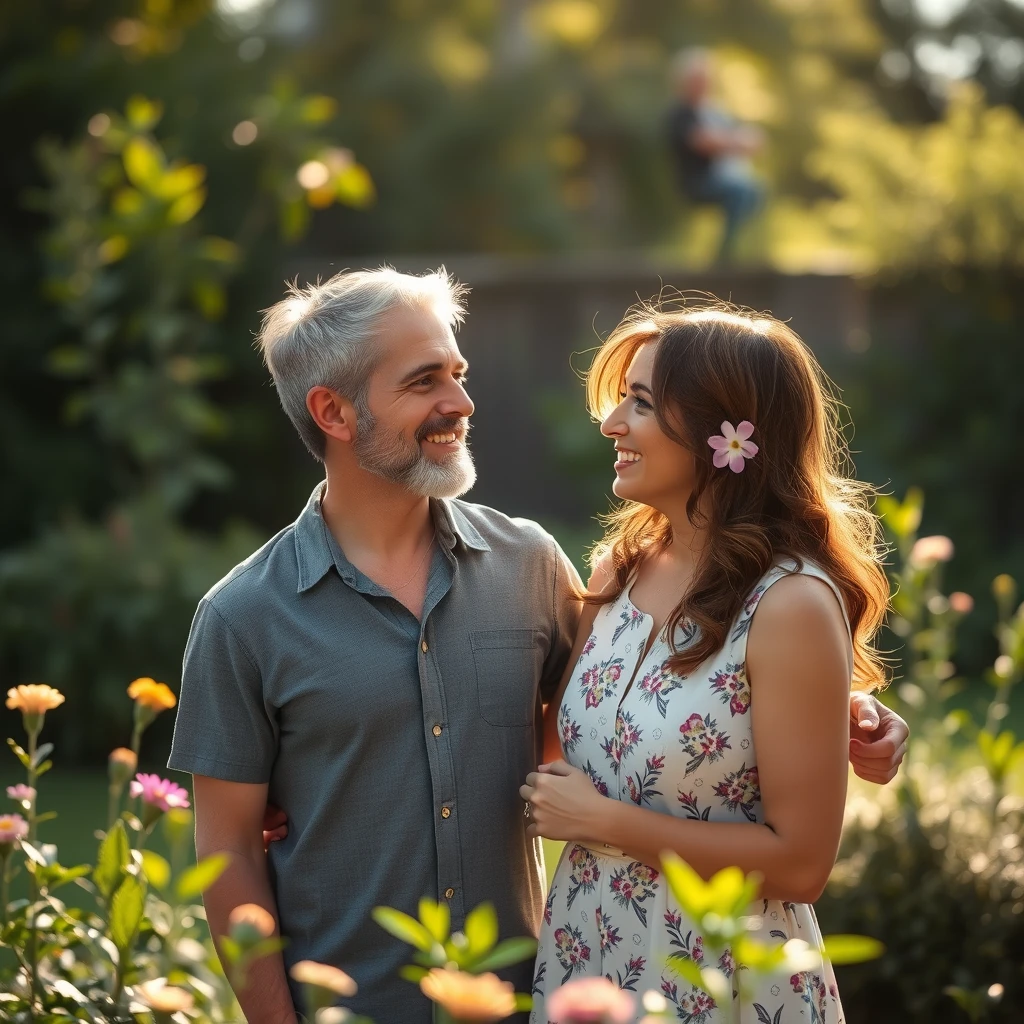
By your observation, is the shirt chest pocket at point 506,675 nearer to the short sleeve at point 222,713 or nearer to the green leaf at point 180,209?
the short sleeve at point 222,713

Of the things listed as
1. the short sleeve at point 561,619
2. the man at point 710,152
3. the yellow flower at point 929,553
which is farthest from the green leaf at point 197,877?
the man at point 710,152

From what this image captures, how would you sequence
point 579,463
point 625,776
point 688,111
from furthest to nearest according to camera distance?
1. point 688,111
2. point 579,463
3. point 625,776

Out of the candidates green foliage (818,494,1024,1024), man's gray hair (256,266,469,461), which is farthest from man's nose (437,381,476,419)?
green foliage (818,494,1024,1024)

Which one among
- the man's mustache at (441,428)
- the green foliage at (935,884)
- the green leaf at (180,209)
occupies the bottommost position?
the green foliage at (935,884)

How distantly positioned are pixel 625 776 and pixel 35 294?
5954 millimetres

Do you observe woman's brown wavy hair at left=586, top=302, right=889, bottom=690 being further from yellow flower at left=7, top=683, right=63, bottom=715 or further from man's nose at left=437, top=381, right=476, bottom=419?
yellow flower at left=7, top=683, right=63, bottom=715

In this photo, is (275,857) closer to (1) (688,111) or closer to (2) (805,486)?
(2) (805,486)

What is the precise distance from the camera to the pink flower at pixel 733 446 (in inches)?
83.9

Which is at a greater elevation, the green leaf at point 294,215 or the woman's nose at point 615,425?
the green leaf at point 294,215

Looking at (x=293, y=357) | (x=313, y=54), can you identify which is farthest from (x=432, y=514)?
(x=313, y=54)

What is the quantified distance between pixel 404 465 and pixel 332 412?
0.17 m

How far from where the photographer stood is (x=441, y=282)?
2422 millimetres

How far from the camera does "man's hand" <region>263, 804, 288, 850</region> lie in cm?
226


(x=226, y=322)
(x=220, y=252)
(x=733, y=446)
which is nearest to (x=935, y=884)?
(x=733, y=446)
